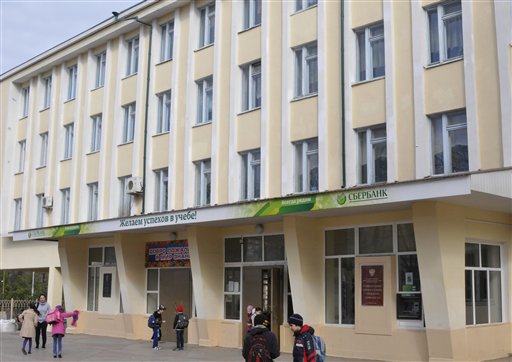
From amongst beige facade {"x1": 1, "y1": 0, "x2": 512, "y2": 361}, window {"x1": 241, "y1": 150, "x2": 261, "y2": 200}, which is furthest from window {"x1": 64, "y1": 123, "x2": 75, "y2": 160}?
window {"x1": 241, "y1": 150, "x2": 261, "y2": 200}

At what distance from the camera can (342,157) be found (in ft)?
62.3

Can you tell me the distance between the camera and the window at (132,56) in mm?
27872

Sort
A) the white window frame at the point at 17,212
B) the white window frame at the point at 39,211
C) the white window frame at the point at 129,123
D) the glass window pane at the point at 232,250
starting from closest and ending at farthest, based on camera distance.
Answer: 1. the glass window pane at the point at 232,250
2. the white window frame at the point at 129,123
3. the white window frame at the point at 39,211
4. the white window frame at the point at 17,212

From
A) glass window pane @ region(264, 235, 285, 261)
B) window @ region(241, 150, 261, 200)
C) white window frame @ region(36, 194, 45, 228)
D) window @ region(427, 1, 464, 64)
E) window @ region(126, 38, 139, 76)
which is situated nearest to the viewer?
window @ region(427, 1, 464, 64)

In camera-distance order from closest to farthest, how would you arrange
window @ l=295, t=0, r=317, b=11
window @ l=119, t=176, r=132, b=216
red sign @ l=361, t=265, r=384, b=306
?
red sign @ l=361, t=265, r=384, b=306
window @ l=295, t=0, r=317, b=11
window @ l=119, t=176, r=132, b=216

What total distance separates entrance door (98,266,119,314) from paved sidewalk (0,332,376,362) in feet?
8.37

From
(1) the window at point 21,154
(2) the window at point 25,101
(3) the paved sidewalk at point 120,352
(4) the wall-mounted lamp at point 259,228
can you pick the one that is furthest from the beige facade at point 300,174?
(2) the window at point 25,101

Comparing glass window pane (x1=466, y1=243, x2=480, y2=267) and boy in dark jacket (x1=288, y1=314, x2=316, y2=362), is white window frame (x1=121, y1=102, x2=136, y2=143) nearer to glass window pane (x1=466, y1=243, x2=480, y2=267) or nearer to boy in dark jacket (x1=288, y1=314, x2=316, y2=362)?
glass window pane (x1=466, y1=243, x2=480, y2=267)

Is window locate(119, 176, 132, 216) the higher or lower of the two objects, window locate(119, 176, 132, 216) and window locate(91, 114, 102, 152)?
the lower

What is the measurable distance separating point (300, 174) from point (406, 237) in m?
4.16

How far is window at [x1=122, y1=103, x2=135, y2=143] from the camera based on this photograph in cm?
2722

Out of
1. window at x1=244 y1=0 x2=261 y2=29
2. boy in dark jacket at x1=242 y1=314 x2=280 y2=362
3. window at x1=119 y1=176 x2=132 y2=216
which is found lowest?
boy in dark jacket at x1=242 y1=314 x2=280 y2=362

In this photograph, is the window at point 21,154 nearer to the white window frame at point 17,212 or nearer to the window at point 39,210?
the white window frame at point 17,212

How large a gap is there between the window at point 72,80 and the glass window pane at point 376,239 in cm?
1769
